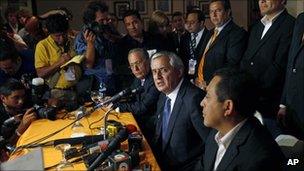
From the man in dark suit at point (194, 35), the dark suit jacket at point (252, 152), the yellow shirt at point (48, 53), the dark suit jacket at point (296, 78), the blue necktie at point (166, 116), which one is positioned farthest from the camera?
the man in dark suit at point (194, 35)

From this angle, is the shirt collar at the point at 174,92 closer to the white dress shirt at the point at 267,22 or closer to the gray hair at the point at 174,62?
the gray hair at the point at 174,62

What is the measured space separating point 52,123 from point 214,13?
5.39 feet

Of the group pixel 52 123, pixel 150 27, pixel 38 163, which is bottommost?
pixel 52 123

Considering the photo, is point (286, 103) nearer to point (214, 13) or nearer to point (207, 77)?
point (207, 77)

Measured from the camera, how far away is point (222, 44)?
9.78 ft

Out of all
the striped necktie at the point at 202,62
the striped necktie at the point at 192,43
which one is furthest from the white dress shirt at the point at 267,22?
the striped necktie at the point at 192,43

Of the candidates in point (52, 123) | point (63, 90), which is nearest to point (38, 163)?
point (52, 123)

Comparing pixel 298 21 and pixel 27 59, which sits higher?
pixel 298 21

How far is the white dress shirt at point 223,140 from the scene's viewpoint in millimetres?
1556

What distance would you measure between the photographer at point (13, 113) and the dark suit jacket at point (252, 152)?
61.0 inches

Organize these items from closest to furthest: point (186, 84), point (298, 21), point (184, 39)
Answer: point (186, 84)
point (298, 21)
point (184, 39)

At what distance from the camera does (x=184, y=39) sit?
3875 mm

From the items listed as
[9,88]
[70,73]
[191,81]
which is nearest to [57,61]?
[70,73]

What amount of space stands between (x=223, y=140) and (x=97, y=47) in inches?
76.0
